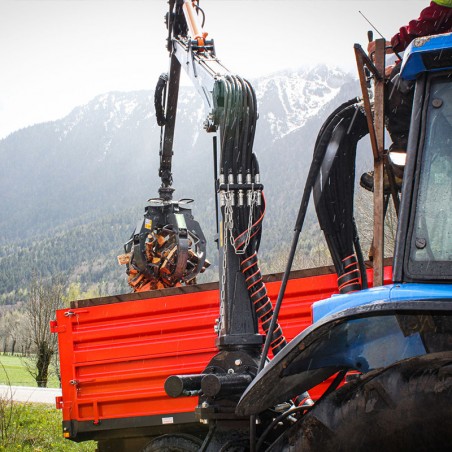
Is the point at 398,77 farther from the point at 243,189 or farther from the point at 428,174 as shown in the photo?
the point at 243,189

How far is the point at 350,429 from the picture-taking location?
2.28 meters

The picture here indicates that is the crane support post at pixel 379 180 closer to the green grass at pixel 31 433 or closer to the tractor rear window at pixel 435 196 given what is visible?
the tractor rear window at pixel 435 196

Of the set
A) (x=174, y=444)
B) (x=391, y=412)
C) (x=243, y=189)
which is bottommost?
(x=174, y=444)

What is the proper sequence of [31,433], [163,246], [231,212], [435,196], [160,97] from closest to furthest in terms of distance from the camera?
[435,196] < [231,212] < [160,97] < [163,246] < [31,433]

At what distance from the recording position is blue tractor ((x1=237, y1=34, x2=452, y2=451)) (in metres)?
2.18

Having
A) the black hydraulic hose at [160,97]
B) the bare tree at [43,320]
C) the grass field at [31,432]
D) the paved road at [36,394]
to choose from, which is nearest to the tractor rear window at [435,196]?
the black hydraulic hose at [160,97]

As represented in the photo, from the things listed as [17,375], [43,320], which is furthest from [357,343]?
[17,375]

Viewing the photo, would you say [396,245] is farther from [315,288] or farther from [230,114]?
[315,288]

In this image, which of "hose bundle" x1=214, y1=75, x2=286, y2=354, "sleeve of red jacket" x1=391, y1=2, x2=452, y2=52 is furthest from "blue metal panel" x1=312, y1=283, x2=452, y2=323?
"hose bundle" x1=214, y1=75, x2=286, y2=354

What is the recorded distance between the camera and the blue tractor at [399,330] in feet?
7.14

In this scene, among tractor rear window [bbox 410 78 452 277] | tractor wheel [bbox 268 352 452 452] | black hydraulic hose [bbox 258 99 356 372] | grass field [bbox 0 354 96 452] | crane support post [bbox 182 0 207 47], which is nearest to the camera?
tractor wheel [bbox 268 352 452 452]

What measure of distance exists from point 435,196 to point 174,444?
5137mm

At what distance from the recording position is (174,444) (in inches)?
278

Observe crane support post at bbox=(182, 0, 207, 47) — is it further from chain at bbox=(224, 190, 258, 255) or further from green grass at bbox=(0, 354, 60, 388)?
green grass at bbox=(0, 354, 60, 388)
